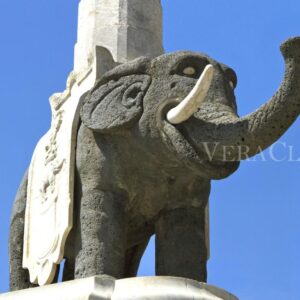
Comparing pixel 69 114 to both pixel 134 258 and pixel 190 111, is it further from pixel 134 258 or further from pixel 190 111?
pixel 134 258

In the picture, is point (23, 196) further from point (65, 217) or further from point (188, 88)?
point (188, 88)

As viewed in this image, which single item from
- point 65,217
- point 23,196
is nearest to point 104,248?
point 65,217

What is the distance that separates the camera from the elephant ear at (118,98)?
9.23 metres

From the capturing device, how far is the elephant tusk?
29.0 ft

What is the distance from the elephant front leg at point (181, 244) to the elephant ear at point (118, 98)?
72 centimetres

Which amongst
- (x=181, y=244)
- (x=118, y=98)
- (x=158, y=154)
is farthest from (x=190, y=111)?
(x=181, y=244)

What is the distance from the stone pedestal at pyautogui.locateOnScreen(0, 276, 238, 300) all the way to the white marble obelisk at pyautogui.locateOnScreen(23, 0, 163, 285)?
1.54ft

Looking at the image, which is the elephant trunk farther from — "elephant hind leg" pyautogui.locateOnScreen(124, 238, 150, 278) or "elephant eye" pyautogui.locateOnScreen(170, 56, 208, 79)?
"elephant hind leg" pyautogui.locateOnScreen(124, 238, 150, 278)

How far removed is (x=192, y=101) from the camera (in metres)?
8.93

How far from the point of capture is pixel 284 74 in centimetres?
873

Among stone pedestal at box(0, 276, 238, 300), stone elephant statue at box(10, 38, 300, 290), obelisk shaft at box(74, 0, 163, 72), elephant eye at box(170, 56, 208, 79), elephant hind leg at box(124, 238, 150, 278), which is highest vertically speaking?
obelisk shaft at box(74, 0, 163, 72)

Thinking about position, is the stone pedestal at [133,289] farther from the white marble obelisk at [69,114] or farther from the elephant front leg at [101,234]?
the white marble obelisk at [69,114]

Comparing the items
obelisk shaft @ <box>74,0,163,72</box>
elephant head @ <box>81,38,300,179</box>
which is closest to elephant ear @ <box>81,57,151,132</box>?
elephant head @ <box>81,38,300,179</box>

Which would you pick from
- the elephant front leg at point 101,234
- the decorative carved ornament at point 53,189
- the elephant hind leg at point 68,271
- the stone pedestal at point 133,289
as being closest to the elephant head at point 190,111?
the decorative carved ornament at point 53,189
